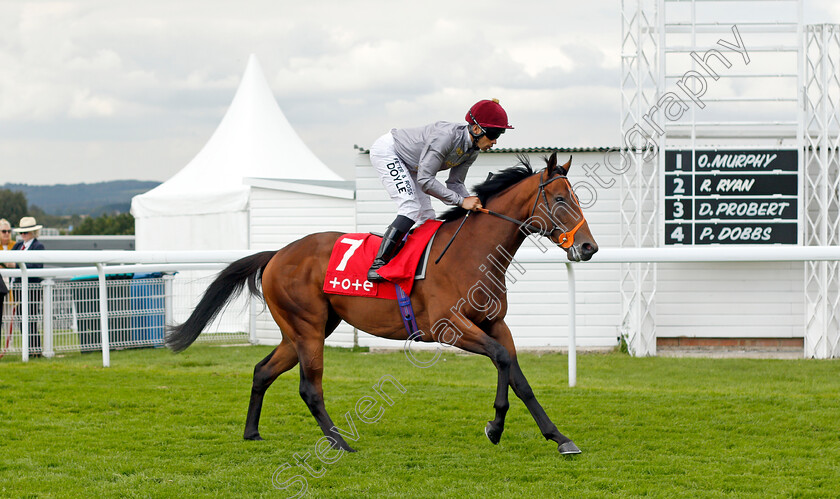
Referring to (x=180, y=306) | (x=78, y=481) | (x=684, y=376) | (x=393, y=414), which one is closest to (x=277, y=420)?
(x=393, y=414)

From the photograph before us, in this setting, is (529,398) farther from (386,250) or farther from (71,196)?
(71,196)

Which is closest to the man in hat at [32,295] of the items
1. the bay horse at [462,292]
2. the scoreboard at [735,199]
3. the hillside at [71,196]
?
the bay horse at [462,292]

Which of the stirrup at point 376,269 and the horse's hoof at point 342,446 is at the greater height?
the stirrup at point 376,269

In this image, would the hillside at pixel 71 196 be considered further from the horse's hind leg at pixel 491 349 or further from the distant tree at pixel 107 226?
the horse's hind leg at pixel 491 349

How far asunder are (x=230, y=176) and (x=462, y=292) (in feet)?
34.8

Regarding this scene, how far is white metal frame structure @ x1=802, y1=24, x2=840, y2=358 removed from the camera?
33.0ft

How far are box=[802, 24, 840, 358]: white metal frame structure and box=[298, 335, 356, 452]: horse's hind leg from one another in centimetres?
702

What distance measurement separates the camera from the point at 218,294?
18.6 ft

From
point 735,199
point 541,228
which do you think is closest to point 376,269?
point 541,228

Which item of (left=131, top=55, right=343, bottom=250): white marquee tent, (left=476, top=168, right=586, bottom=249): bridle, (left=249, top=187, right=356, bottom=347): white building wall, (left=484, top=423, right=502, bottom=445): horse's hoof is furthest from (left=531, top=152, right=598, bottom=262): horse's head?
(left=131, top=55, right=343, bottom=250): white marquee tent

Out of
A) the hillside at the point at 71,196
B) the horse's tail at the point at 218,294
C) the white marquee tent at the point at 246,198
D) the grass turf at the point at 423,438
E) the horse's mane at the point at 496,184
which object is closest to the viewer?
the grass turf at the point at 423,438

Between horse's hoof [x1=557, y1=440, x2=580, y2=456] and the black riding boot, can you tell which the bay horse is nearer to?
horse's hoof [x1=557, y1=440, x2=580, y2=456]

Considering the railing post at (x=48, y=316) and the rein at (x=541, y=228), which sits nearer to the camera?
the rein at (x=541, y=228)

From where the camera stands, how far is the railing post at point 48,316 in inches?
378
